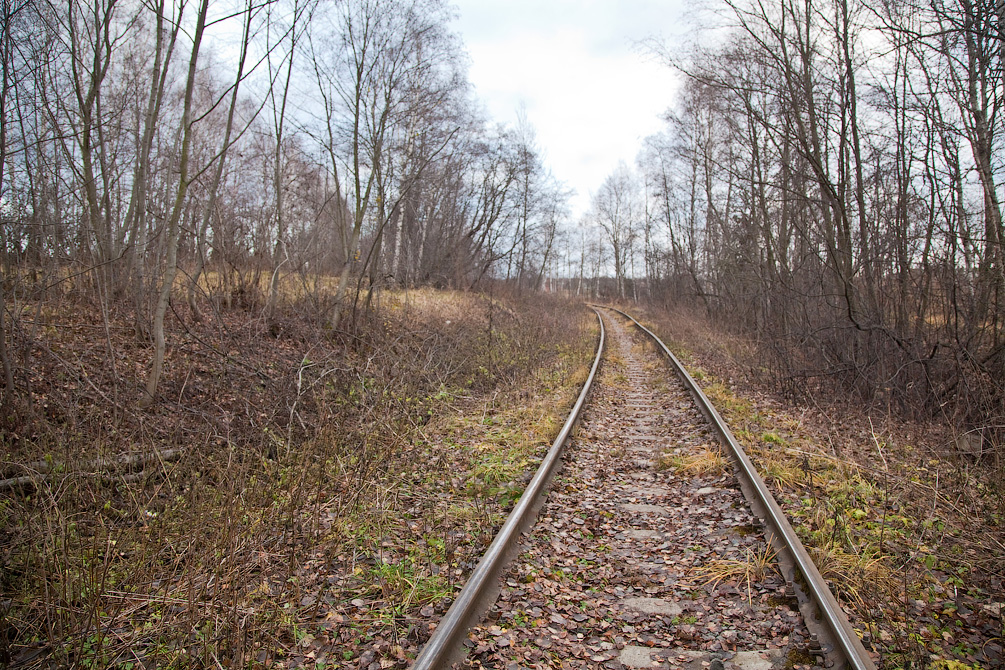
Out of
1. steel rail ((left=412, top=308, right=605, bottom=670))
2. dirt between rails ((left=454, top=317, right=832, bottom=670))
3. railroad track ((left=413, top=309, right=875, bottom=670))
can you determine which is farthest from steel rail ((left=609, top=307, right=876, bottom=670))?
steel rail ((left=412, top=308, right=605, bottom=670))

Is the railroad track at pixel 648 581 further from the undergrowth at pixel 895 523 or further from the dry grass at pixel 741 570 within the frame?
the undergrowth at pixel 895 523

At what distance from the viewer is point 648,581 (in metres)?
3.51

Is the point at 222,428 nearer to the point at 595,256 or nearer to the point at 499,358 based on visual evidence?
the point at 499,358

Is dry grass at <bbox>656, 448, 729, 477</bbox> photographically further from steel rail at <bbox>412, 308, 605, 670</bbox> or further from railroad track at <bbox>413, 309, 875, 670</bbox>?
steel rail at <bbox>412, 308, 605, 670</bbox>

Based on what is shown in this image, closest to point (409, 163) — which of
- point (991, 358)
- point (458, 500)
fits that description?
point (458, 500)

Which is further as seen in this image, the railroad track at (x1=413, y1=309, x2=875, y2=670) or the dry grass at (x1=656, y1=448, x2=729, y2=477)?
the dry grass at (x1=656, y1=448, x2=729, y2=477)

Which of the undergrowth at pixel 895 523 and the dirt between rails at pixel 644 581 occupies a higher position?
the undergrowth at pixel 895 523

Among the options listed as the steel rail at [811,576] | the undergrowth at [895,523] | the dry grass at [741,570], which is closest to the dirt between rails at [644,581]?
the dry grass at [741,570]

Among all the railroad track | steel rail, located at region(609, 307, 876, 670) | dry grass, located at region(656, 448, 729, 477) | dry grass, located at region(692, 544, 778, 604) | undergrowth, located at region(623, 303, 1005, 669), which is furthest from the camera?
dry grass, located at region(656, 448, 729, 477)

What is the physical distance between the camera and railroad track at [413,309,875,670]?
2.75 m

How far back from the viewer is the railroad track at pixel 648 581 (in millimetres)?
2754

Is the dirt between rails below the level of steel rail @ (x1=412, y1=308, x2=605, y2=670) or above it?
below

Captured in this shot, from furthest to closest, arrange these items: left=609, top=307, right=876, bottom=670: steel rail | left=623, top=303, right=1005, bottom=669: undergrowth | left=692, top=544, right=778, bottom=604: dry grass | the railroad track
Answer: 1. left=692, top=544, right=778, bottom=604: dry grass
2. left=623, top=303, right=1005, bottom=669: undergrowth
3. the railroad track
4. left=609, top=307, right=876, bottom=670: steel rail

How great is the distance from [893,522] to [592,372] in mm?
6363
